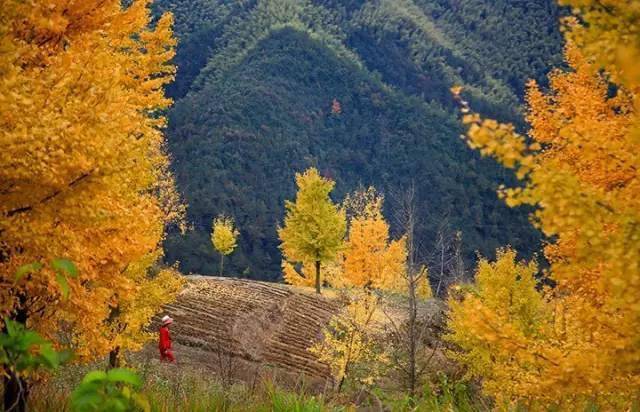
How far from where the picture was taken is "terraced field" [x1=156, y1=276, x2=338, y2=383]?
22.0m

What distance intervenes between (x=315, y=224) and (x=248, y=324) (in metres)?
8.91

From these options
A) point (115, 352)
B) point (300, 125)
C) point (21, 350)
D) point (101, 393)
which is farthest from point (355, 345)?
point (300, 125)

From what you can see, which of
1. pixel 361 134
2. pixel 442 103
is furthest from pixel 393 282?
pixel 442 103

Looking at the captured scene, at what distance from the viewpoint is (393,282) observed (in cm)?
2530

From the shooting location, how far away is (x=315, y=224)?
33.5 metres

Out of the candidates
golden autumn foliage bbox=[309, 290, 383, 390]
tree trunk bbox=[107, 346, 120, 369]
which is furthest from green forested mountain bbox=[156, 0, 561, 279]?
tree trunk bbox=[107, 346, 120, 369]

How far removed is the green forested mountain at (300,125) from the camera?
12088 cm

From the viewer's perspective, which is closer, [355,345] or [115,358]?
[115,358]

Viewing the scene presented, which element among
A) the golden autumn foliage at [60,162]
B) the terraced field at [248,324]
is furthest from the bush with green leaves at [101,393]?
the terraced field at [248,324]

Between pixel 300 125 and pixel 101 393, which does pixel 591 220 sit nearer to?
pixel 101 393

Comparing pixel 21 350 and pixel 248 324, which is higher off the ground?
pixel 21 350

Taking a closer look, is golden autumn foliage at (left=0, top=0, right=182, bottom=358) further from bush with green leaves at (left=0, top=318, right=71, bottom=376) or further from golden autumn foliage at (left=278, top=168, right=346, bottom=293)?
golden autumn foliage at (left=278, top=168, right=346, bottom=293)

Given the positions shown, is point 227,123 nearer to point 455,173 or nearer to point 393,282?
point 455,173

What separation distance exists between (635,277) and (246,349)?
21.8m
